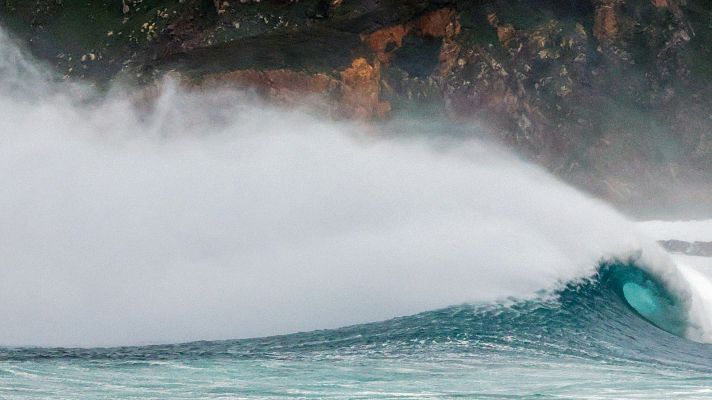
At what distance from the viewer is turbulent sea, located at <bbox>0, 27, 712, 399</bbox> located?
12703 millimetres

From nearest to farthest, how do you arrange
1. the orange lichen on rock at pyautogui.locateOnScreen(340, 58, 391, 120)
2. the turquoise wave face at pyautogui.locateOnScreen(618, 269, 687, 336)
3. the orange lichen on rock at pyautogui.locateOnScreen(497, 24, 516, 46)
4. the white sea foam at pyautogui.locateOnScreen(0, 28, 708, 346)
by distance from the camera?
the white sea foam at pyautogui.locateOnScreen(0, 28, 708, 346) → the turquoise wave face at pyautogui.locateOnScreen(618, 269, 687, 336) → the orange lichen on rock at pyautogui.locateOnScreen(340, 58, 391, 120) → the orange lichen on rock at pyautogui.locateOnScreen(497, 24, 516, 46)

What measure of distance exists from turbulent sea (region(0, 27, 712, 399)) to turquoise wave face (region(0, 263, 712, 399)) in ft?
0.17

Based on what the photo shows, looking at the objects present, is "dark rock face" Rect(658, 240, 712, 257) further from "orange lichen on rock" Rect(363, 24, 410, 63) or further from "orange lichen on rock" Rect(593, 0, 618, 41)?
"orange lichen on rock" Rect(363, 24, 410, 63)

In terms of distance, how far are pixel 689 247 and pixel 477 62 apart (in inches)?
345

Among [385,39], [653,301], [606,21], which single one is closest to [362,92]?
[385,39]

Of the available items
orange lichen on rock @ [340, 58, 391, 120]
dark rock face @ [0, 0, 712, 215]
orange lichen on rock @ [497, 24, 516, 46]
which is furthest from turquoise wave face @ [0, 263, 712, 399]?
orange lichen on rock @ [497, 24, 516, 46]

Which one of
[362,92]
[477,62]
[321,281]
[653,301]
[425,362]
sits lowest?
[425,362]

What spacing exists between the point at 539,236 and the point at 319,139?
945 cm

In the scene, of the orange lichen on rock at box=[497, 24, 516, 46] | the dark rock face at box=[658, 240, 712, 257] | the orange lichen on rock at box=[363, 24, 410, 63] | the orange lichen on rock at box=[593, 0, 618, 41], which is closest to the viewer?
the orange lichen on rock at box=[363, 24, 410, 63]

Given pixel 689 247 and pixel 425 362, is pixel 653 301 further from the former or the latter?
pixel 689 247

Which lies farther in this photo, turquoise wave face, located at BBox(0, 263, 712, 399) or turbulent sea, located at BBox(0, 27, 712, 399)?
turbulent sea, located at BBox(0, 27, 712, 399)

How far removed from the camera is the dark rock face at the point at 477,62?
31016 mm

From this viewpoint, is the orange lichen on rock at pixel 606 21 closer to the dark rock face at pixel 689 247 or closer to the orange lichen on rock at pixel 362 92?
the dark rock face at pixel 689 247

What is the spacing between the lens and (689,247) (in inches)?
1308
